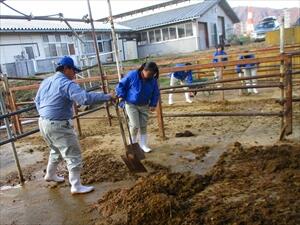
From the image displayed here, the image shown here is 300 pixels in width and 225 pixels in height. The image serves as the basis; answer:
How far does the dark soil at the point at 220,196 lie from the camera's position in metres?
2.97

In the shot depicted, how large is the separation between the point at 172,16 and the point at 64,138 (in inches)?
1012

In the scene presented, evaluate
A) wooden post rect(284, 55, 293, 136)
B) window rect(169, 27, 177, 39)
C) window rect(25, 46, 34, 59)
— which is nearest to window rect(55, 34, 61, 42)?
window rect(25, 46, 34, 59)

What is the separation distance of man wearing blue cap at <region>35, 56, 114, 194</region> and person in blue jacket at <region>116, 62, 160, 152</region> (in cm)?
82

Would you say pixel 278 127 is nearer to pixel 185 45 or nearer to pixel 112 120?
pixel 112 120

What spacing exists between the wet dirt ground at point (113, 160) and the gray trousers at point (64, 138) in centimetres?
47

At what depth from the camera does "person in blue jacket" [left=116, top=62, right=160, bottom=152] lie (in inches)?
183

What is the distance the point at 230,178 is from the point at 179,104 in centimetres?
547

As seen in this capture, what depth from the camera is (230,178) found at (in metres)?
3.86

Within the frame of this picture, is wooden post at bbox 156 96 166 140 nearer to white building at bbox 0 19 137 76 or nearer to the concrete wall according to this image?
white building at bbox 0 19 137 76

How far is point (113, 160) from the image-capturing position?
5137 millimetres

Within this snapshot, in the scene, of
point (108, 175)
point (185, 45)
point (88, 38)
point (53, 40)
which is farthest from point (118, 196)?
point (185, 45)

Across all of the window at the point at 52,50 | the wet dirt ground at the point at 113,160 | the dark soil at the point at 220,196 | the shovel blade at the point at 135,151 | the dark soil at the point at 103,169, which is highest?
the window at the point at 52,50

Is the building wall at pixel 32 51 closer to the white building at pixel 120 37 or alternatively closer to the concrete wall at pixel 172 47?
the white building at pixel 120 37

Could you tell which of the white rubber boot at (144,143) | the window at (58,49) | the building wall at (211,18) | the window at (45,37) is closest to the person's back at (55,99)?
the white rubber boot at (144,143)
